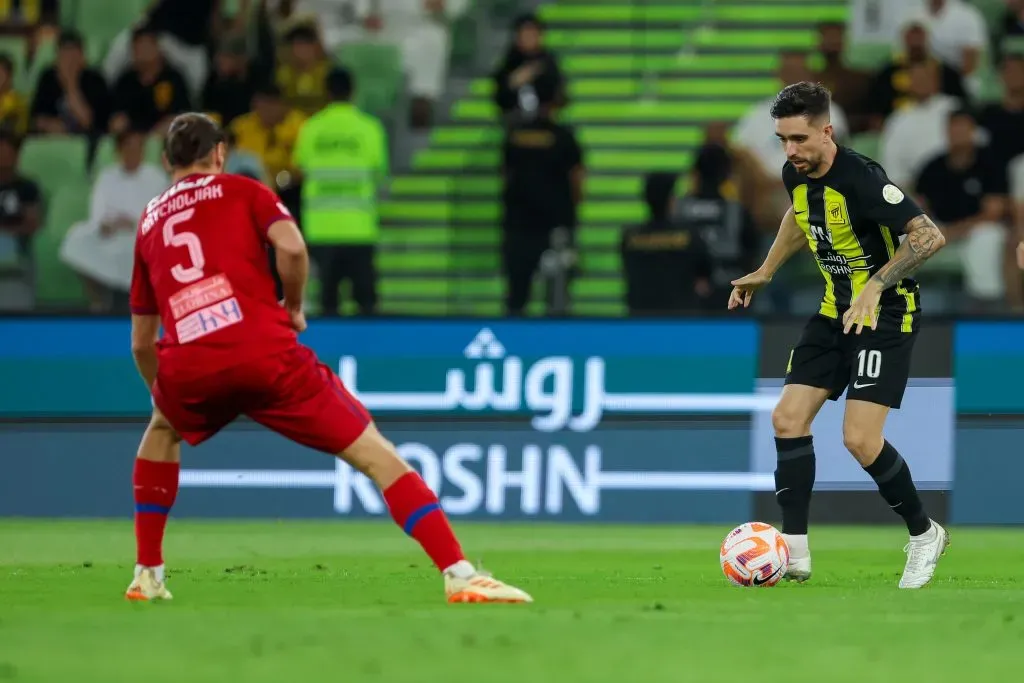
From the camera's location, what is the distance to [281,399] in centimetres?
707

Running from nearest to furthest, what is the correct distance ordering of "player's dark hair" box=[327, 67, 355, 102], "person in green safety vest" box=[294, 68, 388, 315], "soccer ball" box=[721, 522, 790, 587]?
"soccer ball" box=[721, 522, 790, 587] < "person in green safety vest" box=[294, 68, 388, 315] < "player's dark hair" box=[327, 67, 355, 102]

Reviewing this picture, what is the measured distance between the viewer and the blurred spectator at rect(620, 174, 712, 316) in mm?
14273

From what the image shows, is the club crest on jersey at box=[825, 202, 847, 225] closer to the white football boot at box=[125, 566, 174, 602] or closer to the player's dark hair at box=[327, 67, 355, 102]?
the white football boot at box=[125, 566, 174, 602]

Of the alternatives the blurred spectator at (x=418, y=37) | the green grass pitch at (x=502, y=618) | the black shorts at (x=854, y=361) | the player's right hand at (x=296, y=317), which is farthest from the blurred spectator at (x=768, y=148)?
the player's right hand at (x=296, y=317)

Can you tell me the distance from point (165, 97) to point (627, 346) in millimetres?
6104

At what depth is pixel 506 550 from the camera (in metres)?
10.5

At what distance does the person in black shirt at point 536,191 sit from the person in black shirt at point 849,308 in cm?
659

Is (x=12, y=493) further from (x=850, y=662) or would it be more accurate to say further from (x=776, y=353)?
(x=850, y=662)

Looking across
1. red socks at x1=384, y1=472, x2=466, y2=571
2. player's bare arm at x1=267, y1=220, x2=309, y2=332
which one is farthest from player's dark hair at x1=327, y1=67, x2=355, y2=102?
red socks at x1=384, y1=472, x2=466, y2=571

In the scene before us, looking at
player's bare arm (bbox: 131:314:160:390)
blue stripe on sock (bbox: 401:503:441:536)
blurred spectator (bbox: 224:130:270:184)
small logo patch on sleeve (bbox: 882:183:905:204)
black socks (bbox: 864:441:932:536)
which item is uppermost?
blurred spectator (bbox: 224:130:270:184)

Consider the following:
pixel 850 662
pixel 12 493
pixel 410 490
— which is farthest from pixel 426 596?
pixel 12 493

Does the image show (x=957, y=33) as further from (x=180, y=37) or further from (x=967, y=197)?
(x=180, y=37)

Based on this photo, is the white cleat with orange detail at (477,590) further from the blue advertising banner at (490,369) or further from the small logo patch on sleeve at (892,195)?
the blue advertising banner at (490,369)

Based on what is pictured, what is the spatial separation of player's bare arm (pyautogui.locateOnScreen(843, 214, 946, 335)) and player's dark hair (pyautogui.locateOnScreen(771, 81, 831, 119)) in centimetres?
66
